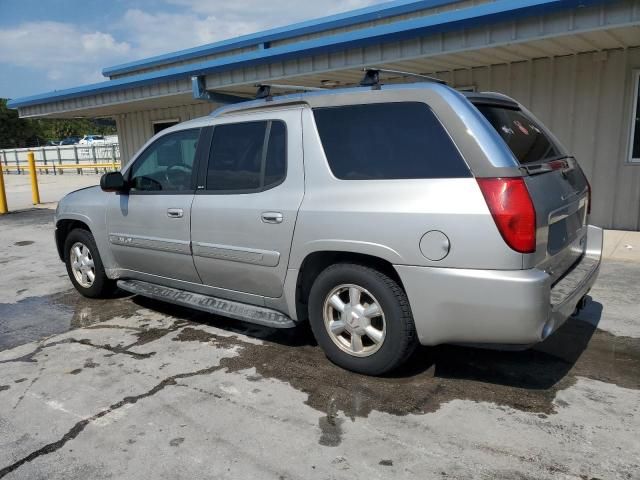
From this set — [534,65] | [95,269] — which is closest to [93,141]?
[534,65]

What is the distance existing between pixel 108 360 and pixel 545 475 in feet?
10.3

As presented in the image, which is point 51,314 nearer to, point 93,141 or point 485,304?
point 485,304

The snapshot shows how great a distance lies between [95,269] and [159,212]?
4.61ft

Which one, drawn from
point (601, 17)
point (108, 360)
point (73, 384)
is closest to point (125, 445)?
point (73, 384)

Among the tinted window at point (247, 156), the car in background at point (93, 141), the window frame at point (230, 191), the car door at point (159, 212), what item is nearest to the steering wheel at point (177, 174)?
the car door at point (159, 212)

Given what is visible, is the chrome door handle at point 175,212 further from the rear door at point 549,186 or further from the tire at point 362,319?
the rear door at point 549,186

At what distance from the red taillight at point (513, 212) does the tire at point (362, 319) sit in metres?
0.77

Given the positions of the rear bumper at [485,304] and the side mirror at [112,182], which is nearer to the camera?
the rear bumper at [485,304]

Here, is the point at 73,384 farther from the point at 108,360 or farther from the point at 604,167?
the point at 604,167

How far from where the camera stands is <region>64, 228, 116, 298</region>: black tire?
541 centimetres

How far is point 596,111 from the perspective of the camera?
8352 millimetres

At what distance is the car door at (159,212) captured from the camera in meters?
4.46

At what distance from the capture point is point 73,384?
12.0ft

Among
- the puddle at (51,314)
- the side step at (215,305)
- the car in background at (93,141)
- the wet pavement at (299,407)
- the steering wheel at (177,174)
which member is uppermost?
the car in background at (93,141)
